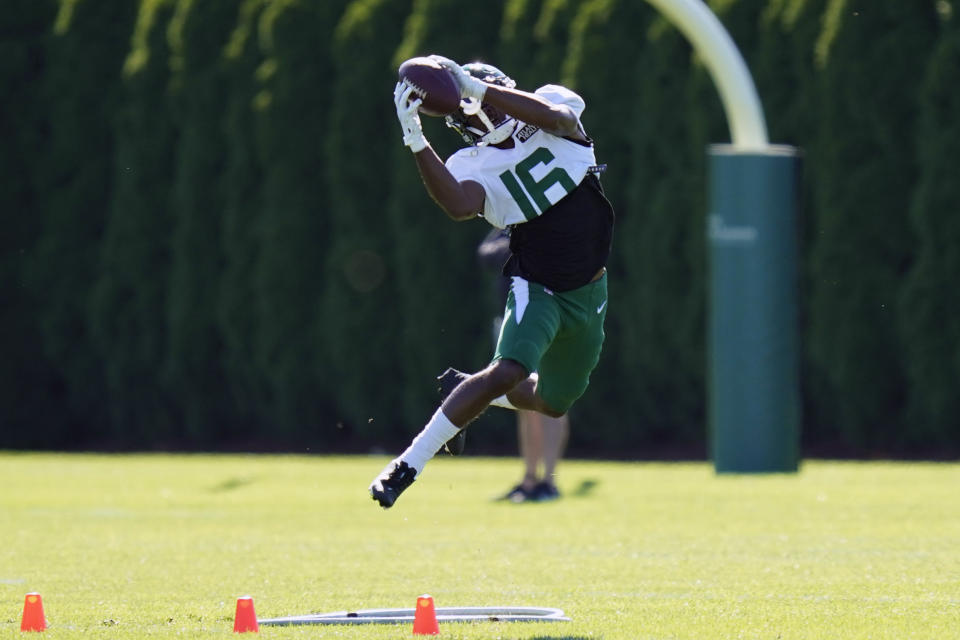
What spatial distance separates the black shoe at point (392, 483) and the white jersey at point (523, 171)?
1.16m

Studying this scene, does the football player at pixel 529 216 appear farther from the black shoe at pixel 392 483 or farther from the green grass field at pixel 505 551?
the green grass field at pixel 505 551

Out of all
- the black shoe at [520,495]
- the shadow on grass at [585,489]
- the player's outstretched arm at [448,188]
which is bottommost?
the shadow on grass at [585,489]

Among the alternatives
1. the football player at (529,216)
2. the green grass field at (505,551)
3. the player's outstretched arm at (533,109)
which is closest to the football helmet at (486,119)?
the football player at (529,216)

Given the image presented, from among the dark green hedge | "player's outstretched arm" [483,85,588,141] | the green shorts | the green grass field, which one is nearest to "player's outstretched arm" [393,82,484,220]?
"player's outstretched arm" [483,85,588,141]

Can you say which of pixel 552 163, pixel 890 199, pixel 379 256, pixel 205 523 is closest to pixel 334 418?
pixel 379 256

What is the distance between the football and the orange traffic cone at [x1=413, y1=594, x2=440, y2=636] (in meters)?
2.03

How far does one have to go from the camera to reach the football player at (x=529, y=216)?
23.8 feet

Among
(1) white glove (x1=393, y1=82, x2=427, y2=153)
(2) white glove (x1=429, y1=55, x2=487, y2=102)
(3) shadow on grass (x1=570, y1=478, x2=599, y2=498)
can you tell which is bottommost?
(3) shadow on grass (x1=570, y1=478, x2=599, y2=498)

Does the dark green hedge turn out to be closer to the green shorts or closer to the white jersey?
the green shorts

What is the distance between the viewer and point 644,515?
35.1 ft

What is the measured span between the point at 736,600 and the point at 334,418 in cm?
1122

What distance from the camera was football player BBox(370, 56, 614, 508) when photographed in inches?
286

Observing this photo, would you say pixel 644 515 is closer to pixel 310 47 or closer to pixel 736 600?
pixel 736 600

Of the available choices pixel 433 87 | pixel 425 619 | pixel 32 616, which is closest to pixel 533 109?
pixel 433 87
